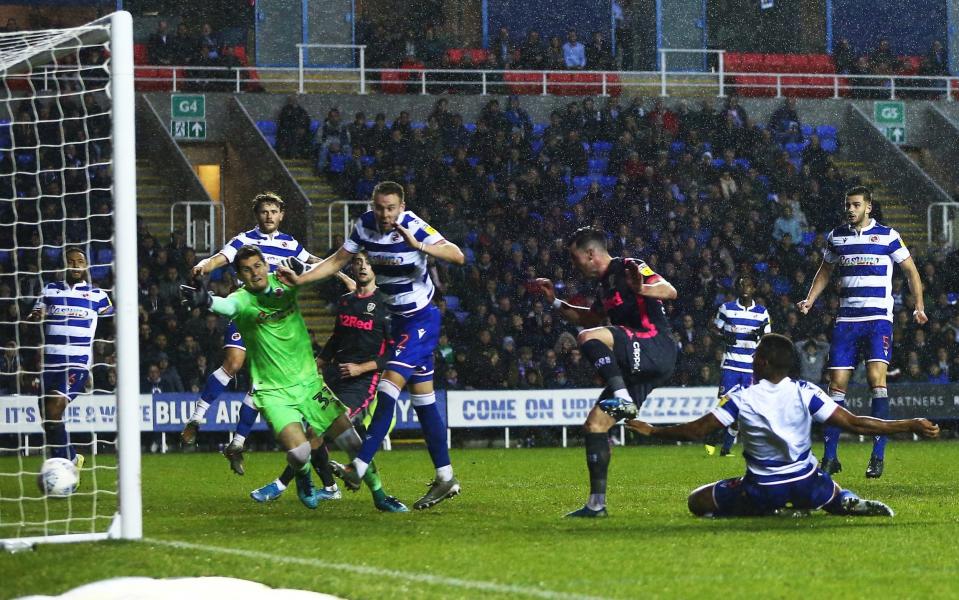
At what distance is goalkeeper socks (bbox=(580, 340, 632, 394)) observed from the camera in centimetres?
870

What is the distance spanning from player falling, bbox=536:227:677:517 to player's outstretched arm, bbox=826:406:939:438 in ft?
3.96

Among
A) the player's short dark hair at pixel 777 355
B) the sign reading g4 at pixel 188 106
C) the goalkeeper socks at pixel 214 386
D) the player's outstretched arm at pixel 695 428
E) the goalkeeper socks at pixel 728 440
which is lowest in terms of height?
the goalkeeper socks at pixel 728 440

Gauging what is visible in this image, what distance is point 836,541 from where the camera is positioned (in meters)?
7.46

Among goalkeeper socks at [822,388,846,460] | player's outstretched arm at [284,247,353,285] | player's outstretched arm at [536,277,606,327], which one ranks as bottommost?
goalkeeper socks at [822,388,846,460]

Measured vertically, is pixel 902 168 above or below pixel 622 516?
above

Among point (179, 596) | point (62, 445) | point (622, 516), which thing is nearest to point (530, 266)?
point (62, 445)

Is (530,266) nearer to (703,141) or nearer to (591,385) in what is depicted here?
(591,385)

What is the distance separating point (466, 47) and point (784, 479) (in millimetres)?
23691

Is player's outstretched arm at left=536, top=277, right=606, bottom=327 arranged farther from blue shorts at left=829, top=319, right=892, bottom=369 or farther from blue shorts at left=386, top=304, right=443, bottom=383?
blue shorts at left=829, top=319, right=892, bottom=369

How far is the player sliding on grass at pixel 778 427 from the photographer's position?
8141mm

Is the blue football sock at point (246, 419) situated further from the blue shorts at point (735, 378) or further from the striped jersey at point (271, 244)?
the blue shorts at point (735, 378)

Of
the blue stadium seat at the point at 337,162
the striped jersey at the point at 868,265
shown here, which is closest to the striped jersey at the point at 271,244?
the striped jersey at the point at 868,265

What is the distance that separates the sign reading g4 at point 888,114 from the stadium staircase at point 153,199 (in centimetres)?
1419

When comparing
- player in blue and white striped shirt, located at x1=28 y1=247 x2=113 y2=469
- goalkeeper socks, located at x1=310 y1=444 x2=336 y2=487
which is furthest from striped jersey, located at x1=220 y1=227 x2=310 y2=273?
goalkeeper socks, located at x1=310 y1=444 x2=336 y2=487
